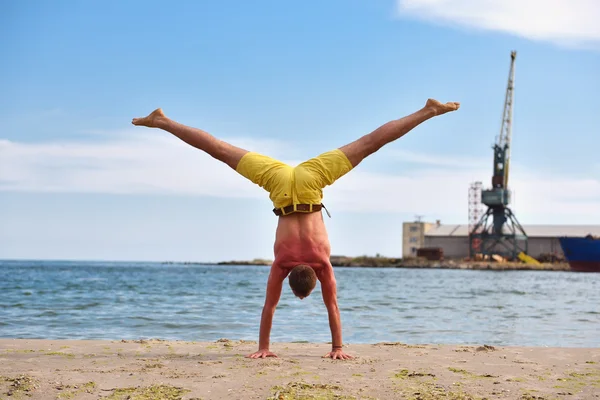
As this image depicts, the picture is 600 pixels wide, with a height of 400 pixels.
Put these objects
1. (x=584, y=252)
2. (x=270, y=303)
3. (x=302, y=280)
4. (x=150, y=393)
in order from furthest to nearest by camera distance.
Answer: (x=584, y=252)
(x=270, y=303)
(x=302, y=280)
(x=150, y=393)

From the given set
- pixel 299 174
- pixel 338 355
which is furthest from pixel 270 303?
pixel 299 174

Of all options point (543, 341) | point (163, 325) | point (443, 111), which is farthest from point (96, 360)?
point (543, 341)

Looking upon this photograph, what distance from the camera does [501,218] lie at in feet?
301

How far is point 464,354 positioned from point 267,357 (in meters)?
2.51

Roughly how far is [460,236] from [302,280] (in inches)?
4028

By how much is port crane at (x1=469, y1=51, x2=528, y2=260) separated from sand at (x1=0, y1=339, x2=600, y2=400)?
3300 inches

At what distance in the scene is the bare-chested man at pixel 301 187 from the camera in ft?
24.6

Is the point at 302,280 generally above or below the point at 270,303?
above

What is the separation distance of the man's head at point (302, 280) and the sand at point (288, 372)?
0.78m

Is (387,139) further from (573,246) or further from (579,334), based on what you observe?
(573,246)

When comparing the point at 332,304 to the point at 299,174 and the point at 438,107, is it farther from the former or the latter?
the point at 438,107

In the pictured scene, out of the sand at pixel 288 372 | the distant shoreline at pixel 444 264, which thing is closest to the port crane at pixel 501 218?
the distant shoreline at pixel 444 264

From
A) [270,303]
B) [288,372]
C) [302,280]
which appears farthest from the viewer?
[270,303]

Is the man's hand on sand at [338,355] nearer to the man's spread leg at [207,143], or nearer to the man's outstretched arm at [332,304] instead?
the man's outstretched arm at [332,304]
